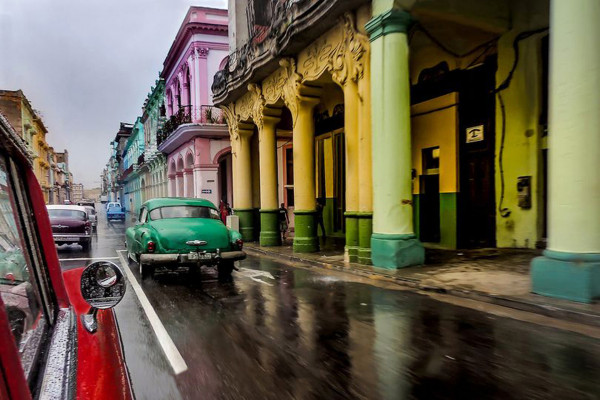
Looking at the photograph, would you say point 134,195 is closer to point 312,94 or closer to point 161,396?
point 312,94

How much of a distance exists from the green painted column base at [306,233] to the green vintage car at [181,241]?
361cm


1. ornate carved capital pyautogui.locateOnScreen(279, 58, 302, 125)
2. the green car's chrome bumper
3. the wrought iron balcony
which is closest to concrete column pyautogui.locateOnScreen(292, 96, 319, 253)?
ornate carved capital pyautogui.locateOnScreen(279, 58, 302, 125)

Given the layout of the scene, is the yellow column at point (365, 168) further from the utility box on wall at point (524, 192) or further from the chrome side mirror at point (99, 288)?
the chrome side mirror at point (99, 288)

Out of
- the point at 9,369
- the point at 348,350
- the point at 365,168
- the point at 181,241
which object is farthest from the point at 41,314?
the point at 365,168


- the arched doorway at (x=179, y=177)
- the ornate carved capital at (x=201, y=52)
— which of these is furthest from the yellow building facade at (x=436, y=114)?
the arched doorway at (x=179, y=177)

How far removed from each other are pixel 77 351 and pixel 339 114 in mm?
14898

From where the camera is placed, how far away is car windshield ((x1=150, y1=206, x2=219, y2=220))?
30.8 feet

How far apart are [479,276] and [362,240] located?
3.01m

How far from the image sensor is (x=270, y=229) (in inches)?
585

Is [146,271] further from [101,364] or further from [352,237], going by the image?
[101,364]

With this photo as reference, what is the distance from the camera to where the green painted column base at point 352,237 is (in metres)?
10.3

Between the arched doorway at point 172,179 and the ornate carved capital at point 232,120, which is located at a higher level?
the ornate carved capital at point 232,120

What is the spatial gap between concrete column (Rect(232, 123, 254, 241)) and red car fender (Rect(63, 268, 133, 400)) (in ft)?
48.2

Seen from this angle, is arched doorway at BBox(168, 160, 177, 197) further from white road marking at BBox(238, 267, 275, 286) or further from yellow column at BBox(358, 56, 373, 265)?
yellow column at BBox(358, 56, 373, 265)
